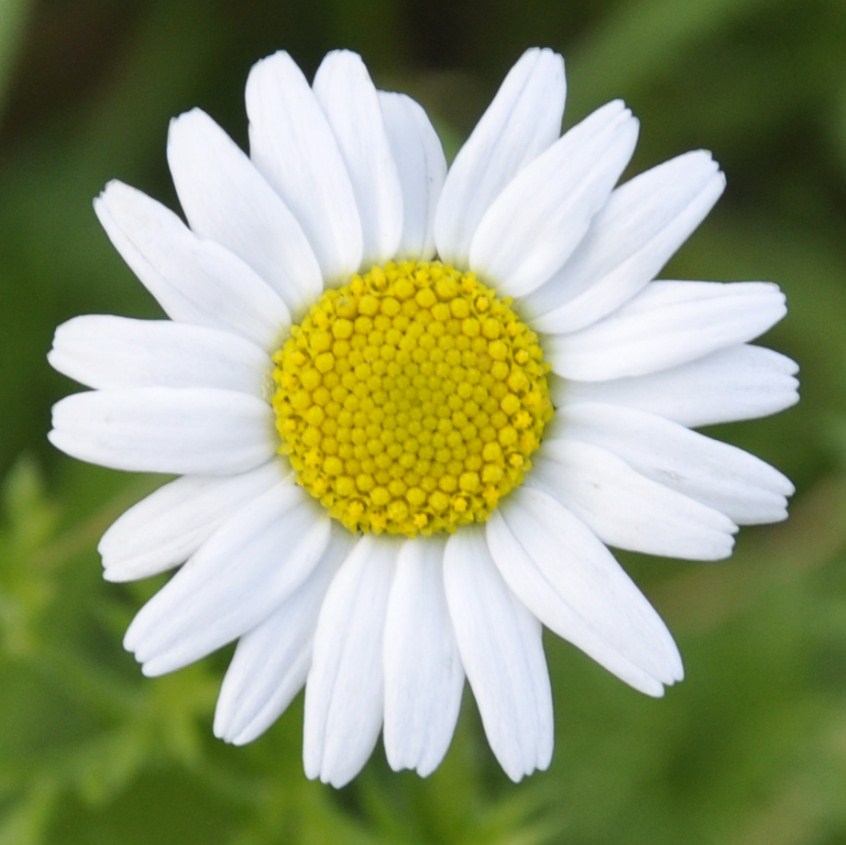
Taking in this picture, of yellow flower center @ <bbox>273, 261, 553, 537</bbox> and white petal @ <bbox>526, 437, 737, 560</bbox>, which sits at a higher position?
yellow flower center @ <bbox>273, 261, 553, 537</bbox>

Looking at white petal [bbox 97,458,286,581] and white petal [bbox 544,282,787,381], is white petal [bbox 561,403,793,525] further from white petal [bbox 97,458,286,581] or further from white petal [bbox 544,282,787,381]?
white petal [bbox 97,458,286,581]

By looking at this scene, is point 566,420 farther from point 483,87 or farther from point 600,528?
point 483,87

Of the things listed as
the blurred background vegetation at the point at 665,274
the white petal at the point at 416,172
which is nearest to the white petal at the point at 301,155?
the white petal at the point at 416,172

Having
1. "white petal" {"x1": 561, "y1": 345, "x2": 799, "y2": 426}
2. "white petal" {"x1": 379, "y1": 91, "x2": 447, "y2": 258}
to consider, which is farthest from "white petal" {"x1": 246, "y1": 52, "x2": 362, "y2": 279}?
"white petal" {"x1": 561, "y1": 345, "x2": 799, "y2": 426}

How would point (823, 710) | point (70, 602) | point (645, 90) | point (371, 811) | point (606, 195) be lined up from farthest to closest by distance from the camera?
point (645, 90)
point (823, 710)
point (70, 602)
point (371, 811)
point (606, 195)

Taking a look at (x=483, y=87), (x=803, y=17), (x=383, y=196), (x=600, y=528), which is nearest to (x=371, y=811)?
(x=600, y=528)
